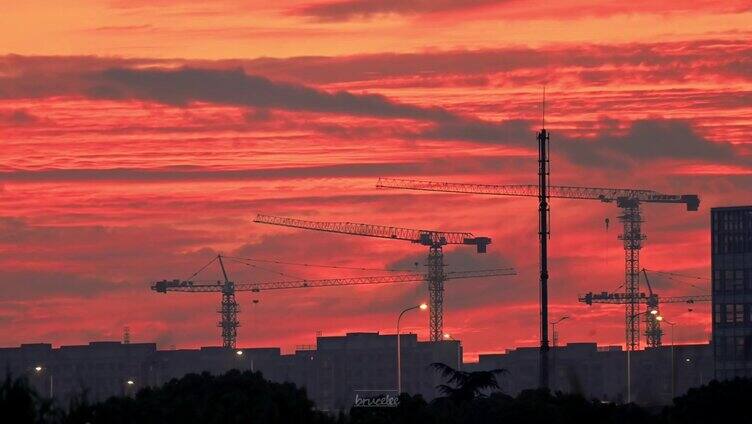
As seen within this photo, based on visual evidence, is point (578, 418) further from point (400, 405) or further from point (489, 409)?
point (400, 405)

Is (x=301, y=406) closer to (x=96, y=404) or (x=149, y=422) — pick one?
(x=149, y=422)

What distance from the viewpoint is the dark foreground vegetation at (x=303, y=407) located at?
59031mm

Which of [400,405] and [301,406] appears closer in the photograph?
[301,406]

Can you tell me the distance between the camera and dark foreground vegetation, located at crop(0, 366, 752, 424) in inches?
2324

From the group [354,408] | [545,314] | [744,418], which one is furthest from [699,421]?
[354,408]

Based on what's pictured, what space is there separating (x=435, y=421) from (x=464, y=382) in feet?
41.2

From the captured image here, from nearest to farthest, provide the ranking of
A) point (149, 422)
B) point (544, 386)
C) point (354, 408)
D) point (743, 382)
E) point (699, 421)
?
point (149, 422) < point (354, 408) < point (544, 386) < point (699, 421) < point (743, 382)

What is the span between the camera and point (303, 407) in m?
74.6

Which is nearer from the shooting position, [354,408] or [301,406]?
[301,406]

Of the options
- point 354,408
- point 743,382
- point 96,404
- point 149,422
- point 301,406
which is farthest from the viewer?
point 743,382

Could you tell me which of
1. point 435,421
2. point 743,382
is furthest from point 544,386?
point 743,382

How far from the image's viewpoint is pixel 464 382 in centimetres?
9856

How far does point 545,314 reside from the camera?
292ft

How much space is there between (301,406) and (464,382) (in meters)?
25.3
